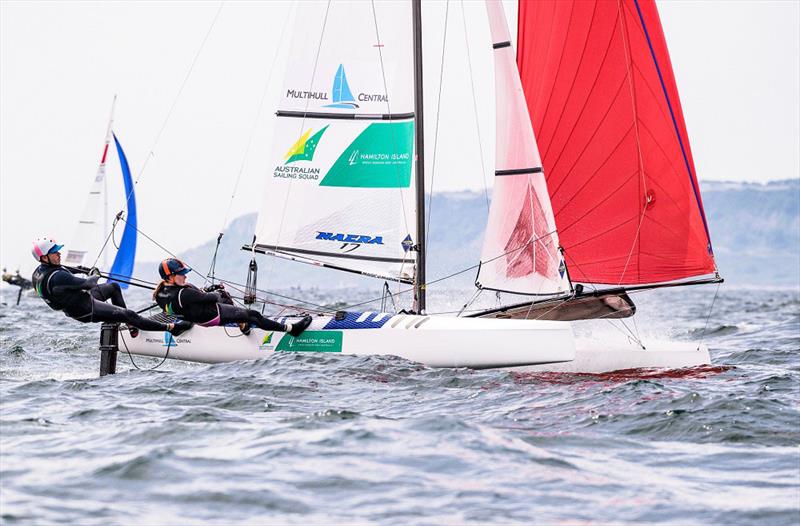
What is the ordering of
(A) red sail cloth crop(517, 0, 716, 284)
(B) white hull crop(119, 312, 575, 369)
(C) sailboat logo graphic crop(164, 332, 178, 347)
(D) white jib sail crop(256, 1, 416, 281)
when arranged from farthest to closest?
(D) white jib sail crop(256, 1, 416, 281)
(A) red sail cloth crop(517, 0, 716, 284)
(C) sailboat logo graphic crop(164, 332, 178, 347)
(B) white hull crop(119, 312, 575, 369)

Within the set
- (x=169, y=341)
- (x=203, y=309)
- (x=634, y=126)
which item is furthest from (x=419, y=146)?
(x=169, y=341)

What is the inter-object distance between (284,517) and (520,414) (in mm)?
3495

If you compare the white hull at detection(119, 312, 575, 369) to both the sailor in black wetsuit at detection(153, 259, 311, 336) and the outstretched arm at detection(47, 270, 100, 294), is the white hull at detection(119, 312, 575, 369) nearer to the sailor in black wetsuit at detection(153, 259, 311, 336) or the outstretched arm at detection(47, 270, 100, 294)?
the sailor in black wetsuit at detection(153, 259, 311, 336)

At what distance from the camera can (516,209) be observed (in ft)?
41.2

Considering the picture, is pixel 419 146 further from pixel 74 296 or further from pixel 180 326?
pixel 74 296

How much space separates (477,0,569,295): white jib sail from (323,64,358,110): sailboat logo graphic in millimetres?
1880

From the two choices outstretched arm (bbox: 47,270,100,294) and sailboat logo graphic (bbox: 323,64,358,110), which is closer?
outstretched arm (bbox: 47,270,100,294)

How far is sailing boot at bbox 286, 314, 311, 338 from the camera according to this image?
12.1 metres

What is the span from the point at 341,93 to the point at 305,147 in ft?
2.72

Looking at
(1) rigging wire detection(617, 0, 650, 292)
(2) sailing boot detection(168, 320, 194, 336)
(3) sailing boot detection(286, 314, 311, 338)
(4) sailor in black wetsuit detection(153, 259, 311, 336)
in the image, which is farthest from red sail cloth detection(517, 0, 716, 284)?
(2) sailing boot detection(168, 320, 194, 336)

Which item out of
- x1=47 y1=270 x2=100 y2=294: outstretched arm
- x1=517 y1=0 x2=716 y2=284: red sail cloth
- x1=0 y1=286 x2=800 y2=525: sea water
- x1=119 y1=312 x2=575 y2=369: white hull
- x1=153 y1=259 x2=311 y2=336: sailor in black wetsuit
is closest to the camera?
x1=0 y1=286 x2=800 y2=525: sea water

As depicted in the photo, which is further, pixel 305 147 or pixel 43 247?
pixel 305 147

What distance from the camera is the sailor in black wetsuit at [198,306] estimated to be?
38.8ft

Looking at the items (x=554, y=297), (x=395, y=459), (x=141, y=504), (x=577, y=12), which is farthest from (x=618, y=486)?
(x=577, y=12)
